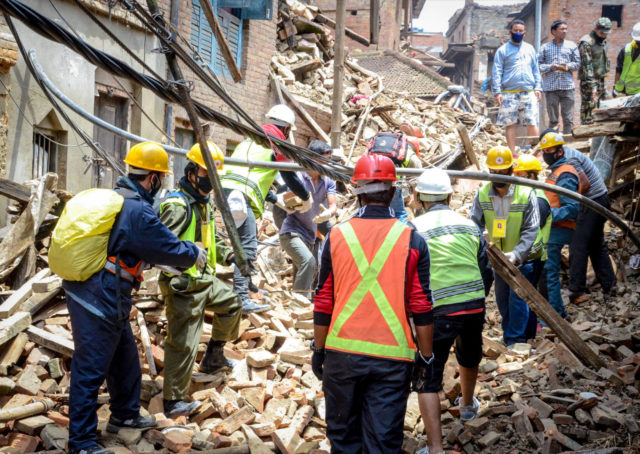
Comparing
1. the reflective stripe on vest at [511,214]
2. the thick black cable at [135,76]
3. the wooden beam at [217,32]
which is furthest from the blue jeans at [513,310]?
the wooden beam at [217,32]

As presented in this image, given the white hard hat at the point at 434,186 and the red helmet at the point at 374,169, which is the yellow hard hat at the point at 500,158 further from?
the red helmet at the point at 374,169

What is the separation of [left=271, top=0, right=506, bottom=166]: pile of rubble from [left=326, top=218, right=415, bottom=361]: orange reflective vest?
960 centimetres

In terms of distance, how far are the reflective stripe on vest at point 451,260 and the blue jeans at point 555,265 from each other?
10.9ft

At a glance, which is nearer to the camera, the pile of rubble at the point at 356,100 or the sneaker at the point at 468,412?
the sneaker at the point at 468,412

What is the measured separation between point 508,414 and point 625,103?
191 inches

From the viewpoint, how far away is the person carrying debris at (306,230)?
7699mm

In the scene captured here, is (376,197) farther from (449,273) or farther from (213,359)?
(213,359)

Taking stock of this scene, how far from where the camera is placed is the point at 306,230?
7859mm

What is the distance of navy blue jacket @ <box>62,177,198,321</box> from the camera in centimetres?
446

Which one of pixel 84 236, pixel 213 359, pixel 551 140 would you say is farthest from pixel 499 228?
pixel 84 236

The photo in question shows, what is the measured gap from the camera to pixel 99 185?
34.0ft

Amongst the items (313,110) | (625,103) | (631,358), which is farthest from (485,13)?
(631,358)

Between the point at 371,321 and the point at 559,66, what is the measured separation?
10105mm

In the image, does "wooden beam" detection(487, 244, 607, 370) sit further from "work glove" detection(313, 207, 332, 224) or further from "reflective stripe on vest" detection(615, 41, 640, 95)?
"reflective stripe on vest" detection(615, 41, 640, 95)
